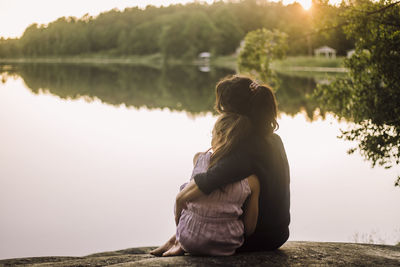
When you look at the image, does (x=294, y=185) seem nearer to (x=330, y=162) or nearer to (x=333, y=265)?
(x=330, y=162)

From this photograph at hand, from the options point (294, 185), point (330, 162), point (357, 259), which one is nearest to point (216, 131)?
point (357, 259)

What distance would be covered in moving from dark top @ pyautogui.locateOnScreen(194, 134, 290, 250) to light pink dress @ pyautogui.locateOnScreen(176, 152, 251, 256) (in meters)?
0.10

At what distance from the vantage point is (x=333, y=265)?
3508mm

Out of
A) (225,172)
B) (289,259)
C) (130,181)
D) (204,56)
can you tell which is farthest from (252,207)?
(204,56)

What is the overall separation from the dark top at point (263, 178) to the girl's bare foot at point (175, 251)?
0.49 m

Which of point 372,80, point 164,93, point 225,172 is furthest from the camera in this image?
point 164,93

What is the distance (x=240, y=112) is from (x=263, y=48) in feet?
16.7

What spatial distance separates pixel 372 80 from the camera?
7500mm

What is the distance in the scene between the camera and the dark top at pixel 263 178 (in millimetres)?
3070

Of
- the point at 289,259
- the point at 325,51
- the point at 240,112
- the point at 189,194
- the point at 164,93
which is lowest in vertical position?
the point at 289,259

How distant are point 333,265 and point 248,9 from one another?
116m

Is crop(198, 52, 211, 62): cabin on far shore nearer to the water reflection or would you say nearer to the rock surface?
the water reflection

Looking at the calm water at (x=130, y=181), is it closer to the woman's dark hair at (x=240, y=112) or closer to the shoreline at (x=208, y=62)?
the woman's dark hair at (x=240, y=112)

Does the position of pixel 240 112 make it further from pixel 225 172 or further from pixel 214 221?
A: pixel 214 221
